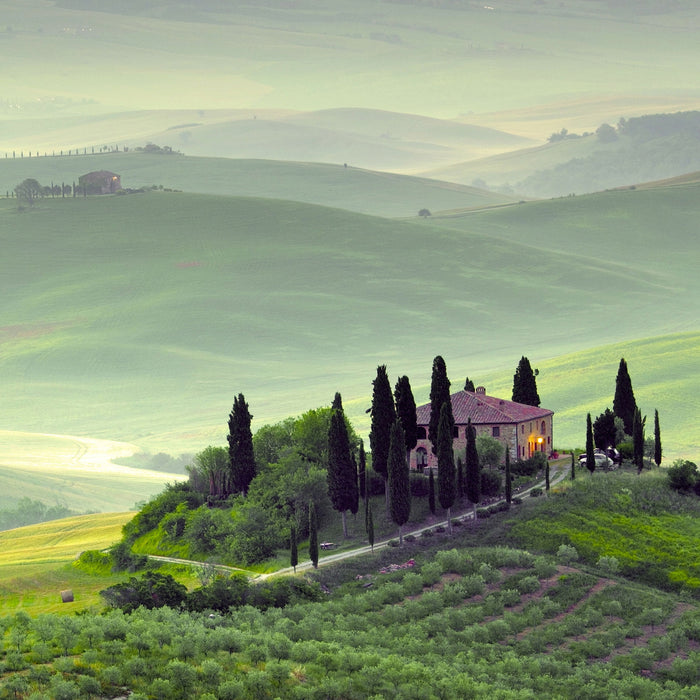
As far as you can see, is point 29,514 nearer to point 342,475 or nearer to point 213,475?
point 213,475

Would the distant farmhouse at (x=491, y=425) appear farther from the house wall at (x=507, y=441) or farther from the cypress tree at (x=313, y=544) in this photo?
the cypress tree at (x=313, y=544)

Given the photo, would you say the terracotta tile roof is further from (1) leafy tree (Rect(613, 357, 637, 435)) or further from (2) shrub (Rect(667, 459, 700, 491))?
(2) shrub (Rect(667, 459, 700, 491))

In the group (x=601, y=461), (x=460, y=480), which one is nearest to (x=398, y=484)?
(x=460, y=480)

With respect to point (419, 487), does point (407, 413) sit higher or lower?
higher

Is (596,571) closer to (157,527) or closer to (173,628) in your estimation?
(173,628)

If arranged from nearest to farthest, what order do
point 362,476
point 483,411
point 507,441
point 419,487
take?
point 362,476 < point 419,487 < point 507,441 < point 483,411

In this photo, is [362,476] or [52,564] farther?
[52,564]

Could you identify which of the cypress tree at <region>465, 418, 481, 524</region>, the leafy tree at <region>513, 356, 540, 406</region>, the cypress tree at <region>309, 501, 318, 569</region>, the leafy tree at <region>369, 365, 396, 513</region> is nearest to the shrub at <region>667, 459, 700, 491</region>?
the cypress tree at <region>465, 418, 481, 524</region>
